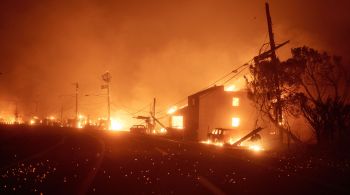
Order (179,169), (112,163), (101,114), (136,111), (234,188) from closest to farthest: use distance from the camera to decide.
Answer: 1. (234,188)
2. (179,169)
3. (112,163)
4. (136,111)
5. (101,114)

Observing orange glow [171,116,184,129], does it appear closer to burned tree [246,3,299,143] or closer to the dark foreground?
burned tree [246,3,299,143]

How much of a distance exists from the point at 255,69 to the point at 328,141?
834 centimetres

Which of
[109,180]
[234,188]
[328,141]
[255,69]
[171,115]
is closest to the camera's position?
[234,188]

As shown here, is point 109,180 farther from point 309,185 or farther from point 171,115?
point 171,115

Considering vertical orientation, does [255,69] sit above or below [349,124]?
above

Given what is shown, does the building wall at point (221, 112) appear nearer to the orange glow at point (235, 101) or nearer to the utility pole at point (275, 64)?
the orange glow at point (235, 101)

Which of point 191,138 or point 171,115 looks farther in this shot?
point 171,115

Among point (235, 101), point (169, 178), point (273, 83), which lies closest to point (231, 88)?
point (235, 101)

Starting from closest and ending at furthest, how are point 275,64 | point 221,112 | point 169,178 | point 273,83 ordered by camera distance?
1. point 169,178
2. point 275,64
3. point 273,83
4. point 221,112

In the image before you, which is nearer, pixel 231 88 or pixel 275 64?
pixel 275 64

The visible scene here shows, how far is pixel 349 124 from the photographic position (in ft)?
90.4

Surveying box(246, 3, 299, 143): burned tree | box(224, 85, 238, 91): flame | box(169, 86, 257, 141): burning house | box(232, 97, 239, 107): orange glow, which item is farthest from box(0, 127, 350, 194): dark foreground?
box(224, 85, 238, 91): flame

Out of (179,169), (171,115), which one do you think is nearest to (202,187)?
(179,169)

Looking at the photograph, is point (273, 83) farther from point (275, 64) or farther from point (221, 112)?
point (221, 112)
